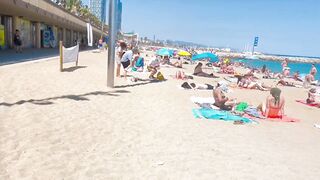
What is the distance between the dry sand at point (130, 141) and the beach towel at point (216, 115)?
29 cm

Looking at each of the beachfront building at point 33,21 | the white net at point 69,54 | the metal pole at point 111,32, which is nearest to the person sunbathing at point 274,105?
the metal pole at point 111,32

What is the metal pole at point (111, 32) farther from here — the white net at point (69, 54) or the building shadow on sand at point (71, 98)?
the white net at point (69, 54)

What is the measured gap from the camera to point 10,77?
32.7ft

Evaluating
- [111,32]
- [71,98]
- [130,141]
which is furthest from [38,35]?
[130,141]

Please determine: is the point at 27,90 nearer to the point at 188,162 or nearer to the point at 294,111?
the point at 188,162

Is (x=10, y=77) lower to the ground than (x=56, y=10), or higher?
lower

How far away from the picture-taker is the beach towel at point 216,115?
8000 mm

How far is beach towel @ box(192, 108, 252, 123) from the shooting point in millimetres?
8000

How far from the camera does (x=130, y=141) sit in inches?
217

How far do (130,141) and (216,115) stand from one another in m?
3.24

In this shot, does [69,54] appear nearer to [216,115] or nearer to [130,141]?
[216,115]

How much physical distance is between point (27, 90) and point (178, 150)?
4.98 m

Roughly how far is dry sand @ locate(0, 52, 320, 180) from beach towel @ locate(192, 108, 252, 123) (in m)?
0.29

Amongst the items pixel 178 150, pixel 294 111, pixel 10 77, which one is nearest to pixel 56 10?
pixel 10 77
